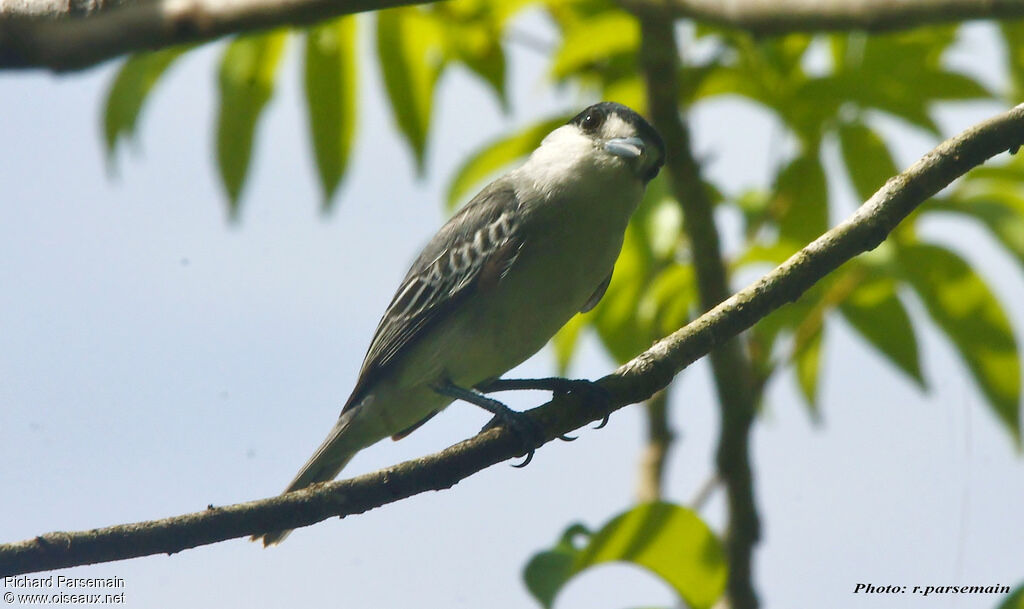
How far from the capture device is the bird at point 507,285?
3631 mm

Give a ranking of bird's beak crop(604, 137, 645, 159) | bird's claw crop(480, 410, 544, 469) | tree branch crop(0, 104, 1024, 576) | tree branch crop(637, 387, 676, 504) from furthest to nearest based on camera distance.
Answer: tree branch crop(637, 387, 676, 504) → bird's beak crop(604, 137, 645, 159) → bird's claw crop(480, 410, 544, 469) → tree branch crop(0, 104, 1024, 576)

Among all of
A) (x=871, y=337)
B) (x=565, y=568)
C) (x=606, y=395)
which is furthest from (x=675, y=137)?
(x=565, y=568)

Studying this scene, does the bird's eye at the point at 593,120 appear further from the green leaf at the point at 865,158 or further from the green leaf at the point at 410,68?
the green leaf at the point at 865,158

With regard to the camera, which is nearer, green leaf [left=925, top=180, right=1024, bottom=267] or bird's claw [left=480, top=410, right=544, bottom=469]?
bird's claw [left=480, top=410, right=544, bottom=469]

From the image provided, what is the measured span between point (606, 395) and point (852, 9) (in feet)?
4.32

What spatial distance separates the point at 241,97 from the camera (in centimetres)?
380

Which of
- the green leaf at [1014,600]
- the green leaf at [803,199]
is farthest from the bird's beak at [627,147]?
the green leaf at [1014,600]

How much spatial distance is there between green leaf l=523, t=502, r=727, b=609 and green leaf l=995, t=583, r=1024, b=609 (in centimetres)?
72

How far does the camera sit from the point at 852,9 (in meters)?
2.98

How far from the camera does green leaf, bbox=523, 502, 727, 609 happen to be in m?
2.69

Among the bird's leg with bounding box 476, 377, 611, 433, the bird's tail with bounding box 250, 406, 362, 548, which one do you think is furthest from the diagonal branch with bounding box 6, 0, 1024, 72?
the bird's tail with bounding box 250, 406, 362, 548

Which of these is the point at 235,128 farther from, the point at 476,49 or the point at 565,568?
the point at 565,568

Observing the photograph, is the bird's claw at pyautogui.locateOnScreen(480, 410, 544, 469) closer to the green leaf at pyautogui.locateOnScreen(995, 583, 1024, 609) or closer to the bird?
the bird

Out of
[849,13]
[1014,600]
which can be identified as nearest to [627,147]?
[849,13]
